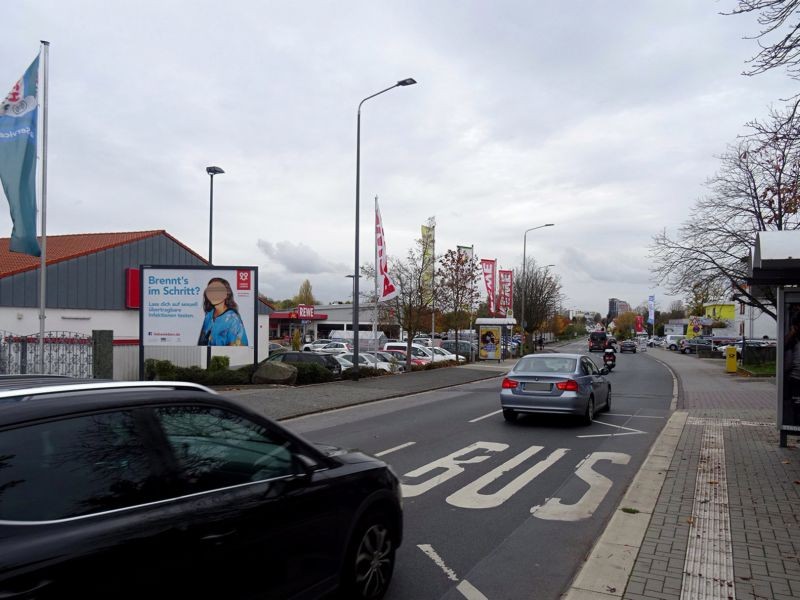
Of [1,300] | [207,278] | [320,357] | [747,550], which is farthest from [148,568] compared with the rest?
[1,300]

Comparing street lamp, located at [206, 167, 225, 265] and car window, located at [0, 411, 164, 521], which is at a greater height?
street lamp, located at [206, 167, 225, 265]

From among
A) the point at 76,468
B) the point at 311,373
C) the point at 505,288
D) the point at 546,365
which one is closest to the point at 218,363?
the point at 311,373

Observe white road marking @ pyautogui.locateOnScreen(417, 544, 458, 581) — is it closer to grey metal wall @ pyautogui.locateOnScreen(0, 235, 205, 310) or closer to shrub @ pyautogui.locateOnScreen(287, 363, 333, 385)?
shrub @ pyautogui.locateOnScreen(287, 363, 333, 385)

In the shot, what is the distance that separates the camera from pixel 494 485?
291 inches

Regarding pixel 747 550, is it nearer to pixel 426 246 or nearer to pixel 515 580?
pixel 515 580

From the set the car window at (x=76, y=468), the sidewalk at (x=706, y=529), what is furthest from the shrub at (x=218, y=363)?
the car window at (x=76, y=468)

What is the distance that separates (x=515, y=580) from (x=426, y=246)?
80.9 ft

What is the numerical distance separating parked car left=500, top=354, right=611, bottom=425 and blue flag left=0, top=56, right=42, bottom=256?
Result: 10.3m

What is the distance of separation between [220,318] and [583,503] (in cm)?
1449

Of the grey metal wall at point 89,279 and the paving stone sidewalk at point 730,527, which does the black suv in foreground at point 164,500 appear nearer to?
the paving stone sidewalk at point 730,527

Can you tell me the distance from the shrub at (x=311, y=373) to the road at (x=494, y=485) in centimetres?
563

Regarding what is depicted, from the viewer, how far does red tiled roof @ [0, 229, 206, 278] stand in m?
26.0

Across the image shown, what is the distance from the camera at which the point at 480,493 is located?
702 cm

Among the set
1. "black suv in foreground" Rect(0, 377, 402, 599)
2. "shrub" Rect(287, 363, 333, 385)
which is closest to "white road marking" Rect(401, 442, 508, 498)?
"black suv in foreground" Rect(0, 377, 402, 599)
